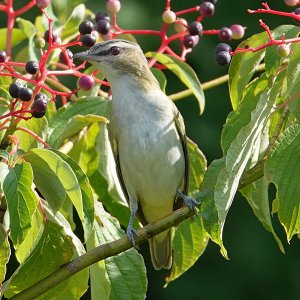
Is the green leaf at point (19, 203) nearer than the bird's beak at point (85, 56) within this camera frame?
Yes

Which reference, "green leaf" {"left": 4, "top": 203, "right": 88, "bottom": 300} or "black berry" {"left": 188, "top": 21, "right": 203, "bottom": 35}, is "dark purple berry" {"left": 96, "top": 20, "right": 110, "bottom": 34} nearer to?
"black berry" {"left": 188, "top": 21, "right": 203, "bottom": 35}

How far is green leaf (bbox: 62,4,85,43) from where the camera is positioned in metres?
3.12

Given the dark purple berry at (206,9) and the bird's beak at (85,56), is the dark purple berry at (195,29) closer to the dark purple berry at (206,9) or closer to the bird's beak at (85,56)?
the dark purple berry at (206,9)

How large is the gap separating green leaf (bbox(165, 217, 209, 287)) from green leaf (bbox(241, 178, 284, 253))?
306 mm

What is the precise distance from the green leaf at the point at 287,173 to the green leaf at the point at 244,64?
242 millimetres

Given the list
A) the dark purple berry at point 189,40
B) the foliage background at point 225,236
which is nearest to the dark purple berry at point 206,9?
the dark purple berry at point 189,40

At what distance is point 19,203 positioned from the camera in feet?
7.41

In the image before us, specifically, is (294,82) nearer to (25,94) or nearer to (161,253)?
(25,94)

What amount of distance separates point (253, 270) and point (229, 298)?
0.30 m

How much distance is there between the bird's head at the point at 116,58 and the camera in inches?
128

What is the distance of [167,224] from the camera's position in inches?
101

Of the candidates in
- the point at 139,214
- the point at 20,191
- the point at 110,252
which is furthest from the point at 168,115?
the point at 20,191

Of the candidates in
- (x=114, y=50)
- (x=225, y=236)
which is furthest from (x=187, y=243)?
(x=225, y=236)

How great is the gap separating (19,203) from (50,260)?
31 cm
